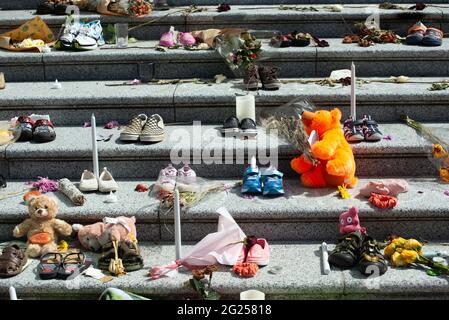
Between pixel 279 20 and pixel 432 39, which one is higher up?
pixel 279 20

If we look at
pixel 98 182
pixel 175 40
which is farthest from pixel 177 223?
pixel 175 40

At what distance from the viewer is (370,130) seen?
5.18 metres

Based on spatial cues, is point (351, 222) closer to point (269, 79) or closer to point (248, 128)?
point (248, 128)

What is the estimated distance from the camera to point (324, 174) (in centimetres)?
495

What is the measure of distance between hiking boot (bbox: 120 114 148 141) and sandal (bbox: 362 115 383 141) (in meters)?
1.51

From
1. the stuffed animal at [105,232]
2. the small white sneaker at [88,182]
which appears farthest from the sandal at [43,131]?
the stuffed animal at [105,232]

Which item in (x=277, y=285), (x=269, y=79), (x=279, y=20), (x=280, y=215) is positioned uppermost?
(x=279, y=20)

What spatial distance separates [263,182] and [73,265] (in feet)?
4.24

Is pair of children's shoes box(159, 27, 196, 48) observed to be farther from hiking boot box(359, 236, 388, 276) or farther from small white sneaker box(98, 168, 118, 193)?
hiking boot box(359, 236, 388, 276)

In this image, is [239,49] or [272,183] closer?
[272,183]

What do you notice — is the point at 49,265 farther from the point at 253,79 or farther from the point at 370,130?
the point at 370,130

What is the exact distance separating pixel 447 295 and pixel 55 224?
234cm

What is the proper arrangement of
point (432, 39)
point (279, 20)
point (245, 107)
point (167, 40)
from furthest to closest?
point (279, 20)
point (167, 40)
point (432, 39)
point (245, 107)

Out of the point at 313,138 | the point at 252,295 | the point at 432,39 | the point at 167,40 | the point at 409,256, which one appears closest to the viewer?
the point at 252,295
